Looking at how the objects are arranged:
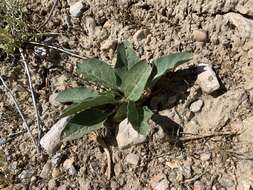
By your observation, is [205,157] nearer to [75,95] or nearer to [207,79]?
[207,79]


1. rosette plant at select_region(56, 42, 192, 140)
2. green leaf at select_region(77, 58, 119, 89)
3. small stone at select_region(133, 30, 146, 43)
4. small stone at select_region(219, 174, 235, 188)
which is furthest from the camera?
small stone at select_region(133, 30, 146, 43)

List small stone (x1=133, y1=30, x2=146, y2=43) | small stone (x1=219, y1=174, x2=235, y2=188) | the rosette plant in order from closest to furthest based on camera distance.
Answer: small stone (x1=219, y1=174, x2=235, y2=188) < the rosette plant < small stone (x1=133, y1=30, x2=146, y2=43)

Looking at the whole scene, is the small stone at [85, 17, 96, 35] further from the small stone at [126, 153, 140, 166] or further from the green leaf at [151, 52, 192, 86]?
the small stone at [126, 153, 140, 166]

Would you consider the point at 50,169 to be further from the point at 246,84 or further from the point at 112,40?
the point at 246,84

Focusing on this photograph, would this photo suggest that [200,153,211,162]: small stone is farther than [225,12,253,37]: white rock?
No

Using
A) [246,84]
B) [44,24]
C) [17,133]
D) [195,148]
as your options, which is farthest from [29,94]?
[246,84]

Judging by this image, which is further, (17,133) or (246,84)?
(17,133)

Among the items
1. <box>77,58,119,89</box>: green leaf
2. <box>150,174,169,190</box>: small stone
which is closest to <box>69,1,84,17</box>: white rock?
<box>77,58,119,89</box>: green leaf
